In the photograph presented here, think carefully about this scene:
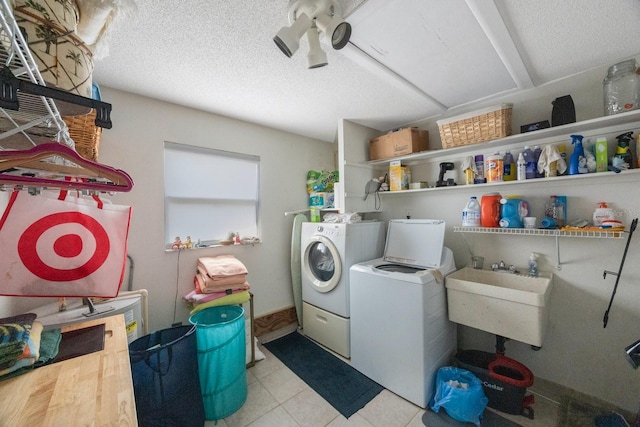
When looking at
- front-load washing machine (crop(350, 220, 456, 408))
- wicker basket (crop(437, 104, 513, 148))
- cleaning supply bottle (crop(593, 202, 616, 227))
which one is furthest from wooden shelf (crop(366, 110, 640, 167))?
front-load washing machine (crop(350, 220, 456, 408))

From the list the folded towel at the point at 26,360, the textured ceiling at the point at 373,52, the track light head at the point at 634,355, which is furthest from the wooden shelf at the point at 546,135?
the folded towel at the point at 26,360

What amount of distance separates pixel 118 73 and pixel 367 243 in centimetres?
242

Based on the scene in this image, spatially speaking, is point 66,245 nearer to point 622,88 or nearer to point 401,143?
point 401,143

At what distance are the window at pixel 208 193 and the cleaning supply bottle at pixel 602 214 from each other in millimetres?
2783

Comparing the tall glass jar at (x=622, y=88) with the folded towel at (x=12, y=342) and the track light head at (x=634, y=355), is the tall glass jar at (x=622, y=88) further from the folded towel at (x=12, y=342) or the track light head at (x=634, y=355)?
the folded towel at (x=12, y=342)

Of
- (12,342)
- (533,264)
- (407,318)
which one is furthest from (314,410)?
(533,264)

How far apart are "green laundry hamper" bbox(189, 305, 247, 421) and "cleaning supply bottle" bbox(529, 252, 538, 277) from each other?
2265mm

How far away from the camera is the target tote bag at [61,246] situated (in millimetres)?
814

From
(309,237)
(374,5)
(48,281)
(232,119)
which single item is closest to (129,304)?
(48,281)

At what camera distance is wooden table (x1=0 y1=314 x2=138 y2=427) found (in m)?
0.58

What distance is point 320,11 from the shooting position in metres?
1.03

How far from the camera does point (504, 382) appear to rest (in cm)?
161

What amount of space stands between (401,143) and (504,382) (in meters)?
2.06

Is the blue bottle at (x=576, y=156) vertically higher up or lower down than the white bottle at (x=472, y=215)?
higher up
